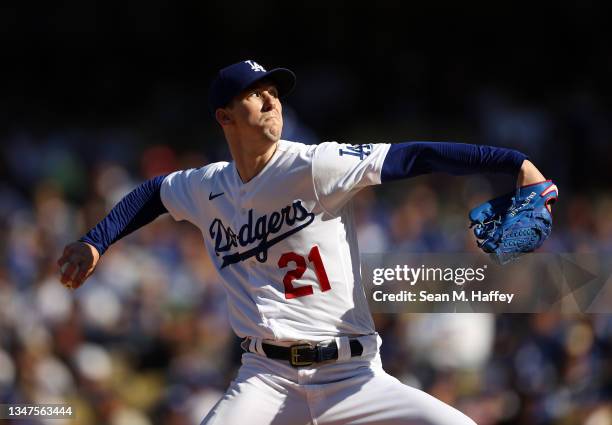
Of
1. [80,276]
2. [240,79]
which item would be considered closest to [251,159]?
[240,79]

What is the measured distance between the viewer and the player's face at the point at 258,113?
3.10 meters

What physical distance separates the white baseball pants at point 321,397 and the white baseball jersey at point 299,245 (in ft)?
0.38

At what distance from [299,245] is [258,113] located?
471 mm

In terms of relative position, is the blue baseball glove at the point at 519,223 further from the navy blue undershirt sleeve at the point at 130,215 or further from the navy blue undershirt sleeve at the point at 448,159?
the navy blue undershirt sleeve at the point at 130,215

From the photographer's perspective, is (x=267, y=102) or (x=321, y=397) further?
(x=267, y=102)

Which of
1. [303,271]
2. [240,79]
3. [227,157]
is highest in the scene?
[240,79]

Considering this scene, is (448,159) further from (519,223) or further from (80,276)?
(80,276)

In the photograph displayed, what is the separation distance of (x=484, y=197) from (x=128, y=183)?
278cm

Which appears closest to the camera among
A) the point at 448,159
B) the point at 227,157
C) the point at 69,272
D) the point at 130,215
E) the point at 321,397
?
the point at 448,159

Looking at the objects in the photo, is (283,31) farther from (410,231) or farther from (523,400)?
(523,400)

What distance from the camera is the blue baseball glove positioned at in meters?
2.78

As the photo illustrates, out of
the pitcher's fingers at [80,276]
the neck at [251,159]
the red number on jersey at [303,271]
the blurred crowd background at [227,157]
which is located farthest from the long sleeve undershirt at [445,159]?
Result: the blurred crowd background at [227,157]

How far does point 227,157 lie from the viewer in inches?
288

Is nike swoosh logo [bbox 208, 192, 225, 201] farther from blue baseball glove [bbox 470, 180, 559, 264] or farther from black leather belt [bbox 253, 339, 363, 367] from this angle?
blue baseball glove [bbox 470, 180, 559, 264]
